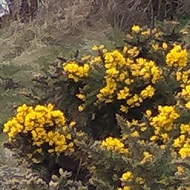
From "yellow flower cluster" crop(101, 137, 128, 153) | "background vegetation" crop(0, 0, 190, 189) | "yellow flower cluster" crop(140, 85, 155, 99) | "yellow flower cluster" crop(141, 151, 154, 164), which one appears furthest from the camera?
"background vegetation" crop(0, 0, 190, 189)

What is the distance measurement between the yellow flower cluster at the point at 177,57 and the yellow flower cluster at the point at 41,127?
0.93 metres

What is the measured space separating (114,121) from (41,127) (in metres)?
0.84

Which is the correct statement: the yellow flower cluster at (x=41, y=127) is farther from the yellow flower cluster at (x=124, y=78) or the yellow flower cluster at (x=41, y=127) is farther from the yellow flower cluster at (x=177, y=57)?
the yellow flower cluster at (x=177, y=57)

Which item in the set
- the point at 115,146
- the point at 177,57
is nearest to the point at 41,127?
the point at 115,146

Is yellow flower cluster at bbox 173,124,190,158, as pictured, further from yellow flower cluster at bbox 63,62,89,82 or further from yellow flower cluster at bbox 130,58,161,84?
yellow flower cluster at bbox 63,62,89,82

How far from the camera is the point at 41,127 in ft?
13.4

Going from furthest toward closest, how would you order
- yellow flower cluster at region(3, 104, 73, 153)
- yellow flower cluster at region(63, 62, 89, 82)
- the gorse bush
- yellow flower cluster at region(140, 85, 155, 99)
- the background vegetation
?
1. the background vegetation
2. yellow flower cluster at region(63, 62, 89, 82)
3. yellow flower cluster at region(140, 85, 155, 99)
4. yellow flower cluster at region(3, 104, 73, 153)
5. the gorse bush

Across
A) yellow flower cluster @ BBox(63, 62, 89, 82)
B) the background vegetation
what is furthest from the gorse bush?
the background vegetation

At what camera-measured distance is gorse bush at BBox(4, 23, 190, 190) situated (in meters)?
3.65

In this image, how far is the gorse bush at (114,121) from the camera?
3648 millimetres

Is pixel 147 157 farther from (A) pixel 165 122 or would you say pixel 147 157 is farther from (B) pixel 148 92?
(B) pixel 148 92

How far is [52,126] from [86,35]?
10.8ft

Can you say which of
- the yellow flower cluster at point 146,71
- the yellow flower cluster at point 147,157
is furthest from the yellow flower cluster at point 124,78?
the yellow flower cluster at point 147,157

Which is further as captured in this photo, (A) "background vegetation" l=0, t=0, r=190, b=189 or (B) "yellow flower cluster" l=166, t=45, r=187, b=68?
(A) "background vegetation" l=0, t=0, r=190, b=189
